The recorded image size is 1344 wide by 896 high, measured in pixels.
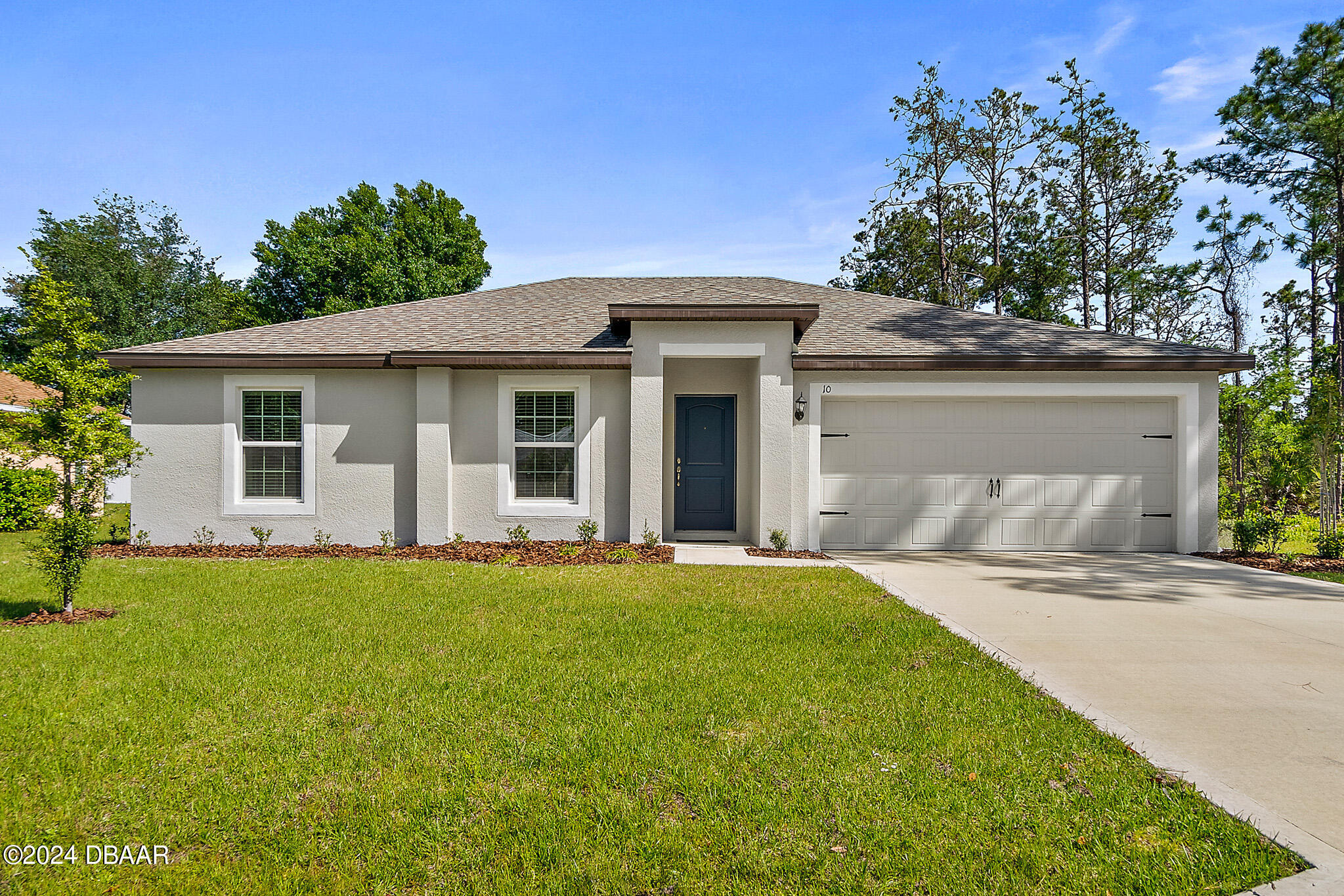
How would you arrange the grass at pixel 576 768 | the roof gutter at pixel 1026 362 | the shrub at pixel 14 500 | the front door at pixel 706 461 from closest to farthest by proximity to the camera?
1. the grass at pixel 576 768
2. the roof gutter at pixel 1026 362
3. the front door at pixel 706 461
4. the shrub at pixel 14 500

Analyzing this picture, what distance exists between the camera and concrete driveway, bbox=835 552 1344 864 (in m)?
2.95

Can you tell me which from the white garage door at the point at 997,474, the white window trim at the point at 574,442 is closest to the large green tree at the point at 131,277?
the white window trim at the point at 574,442

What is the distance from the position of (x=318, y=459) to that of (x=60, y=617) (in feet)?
15.2

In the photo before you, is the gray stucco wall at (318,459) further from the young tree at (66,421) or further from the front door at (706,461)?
the front door at (706,461)

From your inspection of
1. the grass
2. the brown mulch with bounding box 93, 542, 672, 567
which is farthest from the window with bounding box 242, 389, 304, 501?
the grass

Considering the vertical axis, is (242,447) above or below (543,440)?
below

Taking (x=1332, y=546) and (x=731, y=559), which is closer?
(x=731, y=559)

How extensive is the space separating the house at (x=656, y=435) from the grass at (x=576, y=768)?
469 cm

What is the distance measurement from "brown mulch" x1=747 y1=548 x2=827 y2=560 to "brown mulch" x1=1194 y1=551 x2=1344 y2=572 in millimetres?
5945

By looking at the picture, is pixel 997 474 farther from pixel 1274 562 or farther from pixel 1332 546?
pixel 1332 546

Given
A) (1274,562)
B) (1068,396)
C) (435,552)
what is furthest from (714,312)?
(1274,562)

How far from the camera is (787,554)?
364 inches

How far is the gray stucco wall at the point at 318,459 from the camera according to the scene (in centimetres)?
979

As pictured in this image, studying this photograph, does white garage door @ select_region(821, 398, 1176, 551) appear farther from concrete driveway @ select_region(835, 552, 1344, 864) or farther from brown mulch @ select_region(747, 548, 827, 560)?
concrete driveway @ select_region(835, 552, 1344, 864)
